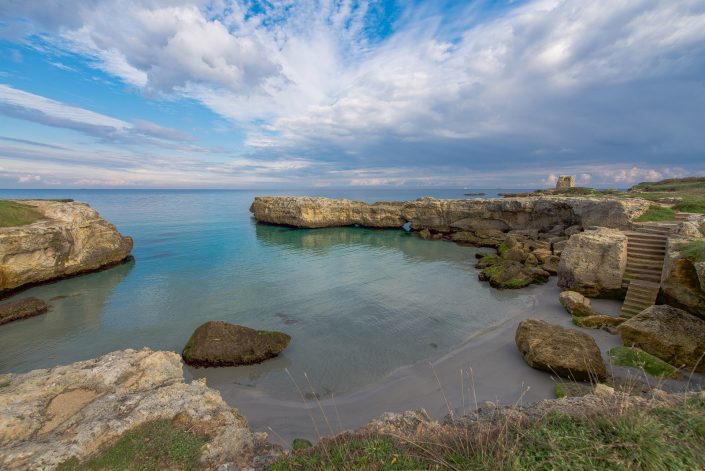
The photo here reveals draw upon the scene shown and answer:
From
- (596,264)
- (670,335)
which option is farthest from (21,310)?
(596,264)

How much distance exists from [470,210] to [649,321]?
1328 inches

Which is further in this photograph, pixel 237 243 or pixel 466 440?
pixel 237 243

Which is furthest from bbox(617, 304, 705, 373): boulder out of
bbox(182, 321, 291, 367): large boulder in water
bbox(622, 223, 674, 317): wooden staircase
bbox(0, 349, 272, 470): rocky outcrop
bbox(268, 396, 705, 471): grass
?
bbox(182, 321, 291, 367): large boulder in water

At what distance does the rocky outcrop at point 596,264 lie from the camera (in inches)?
643

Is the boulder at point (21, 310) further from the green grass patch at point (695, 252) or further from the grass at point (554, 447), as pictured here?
the green grass patch at point (695, 252)

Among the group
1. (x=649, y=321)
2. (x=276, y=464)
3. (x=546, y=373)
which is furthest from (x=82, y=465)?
(x=649, y=321)

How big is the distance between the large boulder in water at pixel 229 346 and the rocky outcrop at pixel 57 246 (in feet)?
60.5

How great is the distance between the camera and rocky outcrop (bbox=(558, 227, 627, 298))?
1634cm

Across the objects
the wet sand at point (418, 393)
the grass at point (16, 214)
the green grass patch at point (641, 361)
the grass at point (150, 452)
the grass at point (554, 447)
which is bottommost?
the wet sand at point (418, 393)

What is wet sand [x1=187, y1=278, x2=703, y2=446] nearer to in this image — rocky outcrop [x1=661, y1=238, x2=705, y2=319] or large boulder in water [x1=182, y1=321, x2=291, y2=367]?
large boulder in water [x1=182, y1=321, x2=291, y2=367]

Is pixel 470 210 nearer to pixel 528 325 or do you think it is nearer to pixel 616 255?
pixel 616 255

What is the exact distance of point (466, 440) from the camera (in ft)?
13.4

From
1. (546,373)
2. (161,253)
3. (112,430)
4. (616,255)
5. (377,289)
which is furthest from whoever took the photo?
(161,253)

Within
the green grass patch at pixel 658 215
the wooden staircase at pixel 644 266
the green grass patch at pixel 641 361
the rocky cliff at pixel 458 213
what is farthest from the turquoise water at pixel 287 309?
the green grass patch at pixel 658 215
